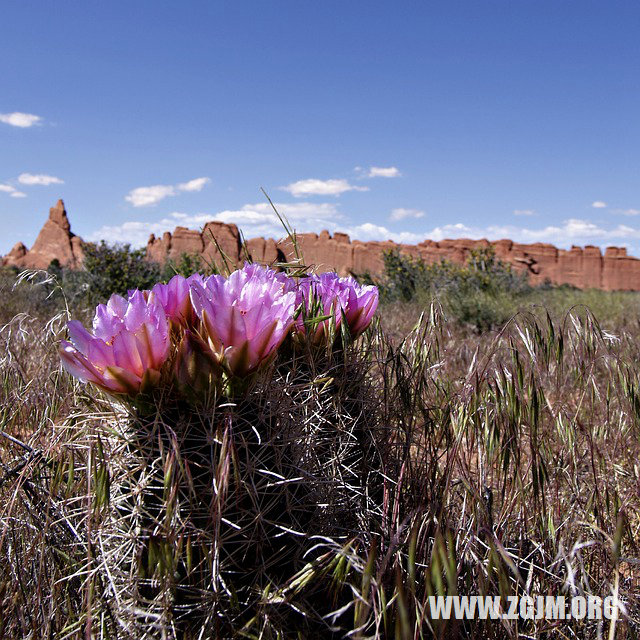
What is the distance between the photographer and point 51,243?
35.8 meters

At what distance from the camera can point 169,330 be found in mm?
876

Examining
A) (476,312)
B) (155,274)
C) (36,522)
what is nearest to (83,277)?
(155,274)

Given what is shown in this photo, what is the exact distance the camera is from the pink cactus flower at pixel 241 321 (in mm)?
835

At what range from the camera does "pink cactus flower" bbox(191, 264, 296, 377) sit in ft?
2.74

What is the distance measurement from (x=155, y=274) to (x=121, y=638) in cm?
1074

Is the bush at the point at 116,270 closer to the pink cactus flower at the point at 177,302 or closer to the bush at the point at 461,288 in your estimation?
the bush at the point at 461,288

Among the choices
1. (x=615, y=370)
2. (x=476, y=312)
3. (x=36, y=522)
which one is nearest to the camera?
(x=36, y=522)

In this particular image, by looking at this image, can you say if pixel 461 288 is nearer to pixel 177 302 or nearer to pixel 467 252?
pixel 177 302

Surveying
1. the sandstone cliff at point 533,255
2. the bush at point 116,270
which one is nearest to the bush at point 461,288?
the bush at point 116,270

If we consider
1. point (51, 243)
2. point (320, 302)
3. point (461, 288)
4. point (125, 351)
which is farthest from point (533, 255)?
point (125, 351)

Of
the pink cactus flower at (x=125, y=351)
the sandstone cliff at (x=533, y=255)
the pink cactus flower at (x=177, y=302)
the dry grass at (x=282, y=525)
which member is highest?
the sandstone cliff at (x=533, y=255)

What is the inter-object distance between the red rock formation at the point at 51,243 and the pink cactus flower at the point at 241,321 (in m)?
37.1

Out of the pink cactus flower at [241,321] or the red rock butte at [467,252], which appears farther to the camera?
the red rock butte at [467,252]

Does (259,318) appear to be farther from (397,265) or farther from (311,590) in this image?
(397,265)
